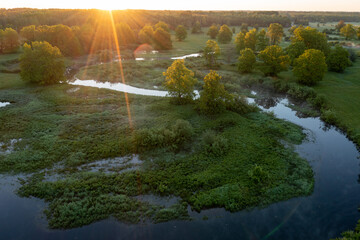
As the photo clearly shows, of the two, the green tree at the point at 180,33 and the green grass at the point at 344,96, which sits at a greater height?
the green tree at the point at 180,33

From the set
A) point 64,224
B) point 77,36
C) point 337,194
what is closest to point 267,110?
point 337,194

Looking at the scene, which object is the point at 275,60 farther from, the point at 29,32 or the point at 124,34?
the point at 29,32

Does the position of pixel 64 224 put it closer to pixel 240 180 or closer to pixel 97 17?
pixel 240 180

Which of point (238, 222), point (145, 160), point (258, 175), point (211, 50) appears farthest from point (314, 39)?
point (238, 222)

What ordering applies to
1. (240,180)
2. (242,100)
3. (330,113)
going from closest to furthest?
(240,180), (330,113), (242,100)

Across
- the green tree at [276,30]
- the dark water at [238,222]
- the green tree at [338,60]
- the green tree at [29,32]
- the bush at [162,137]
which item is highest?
the green tree at [29,32]

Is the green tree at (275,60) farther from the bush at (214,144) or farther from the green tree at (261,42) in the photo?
the bush at (214,144)

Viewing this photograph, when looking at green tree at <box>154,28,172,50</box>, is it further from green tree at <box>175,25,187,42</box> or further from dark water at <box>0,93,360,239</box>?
dark water at <box>0,93,360,239</box>

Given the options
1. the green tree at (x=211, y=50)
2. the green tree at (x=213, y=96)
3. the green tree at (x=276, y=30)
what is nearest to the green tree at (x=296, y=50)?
the green tree at (x=211, y=50)
